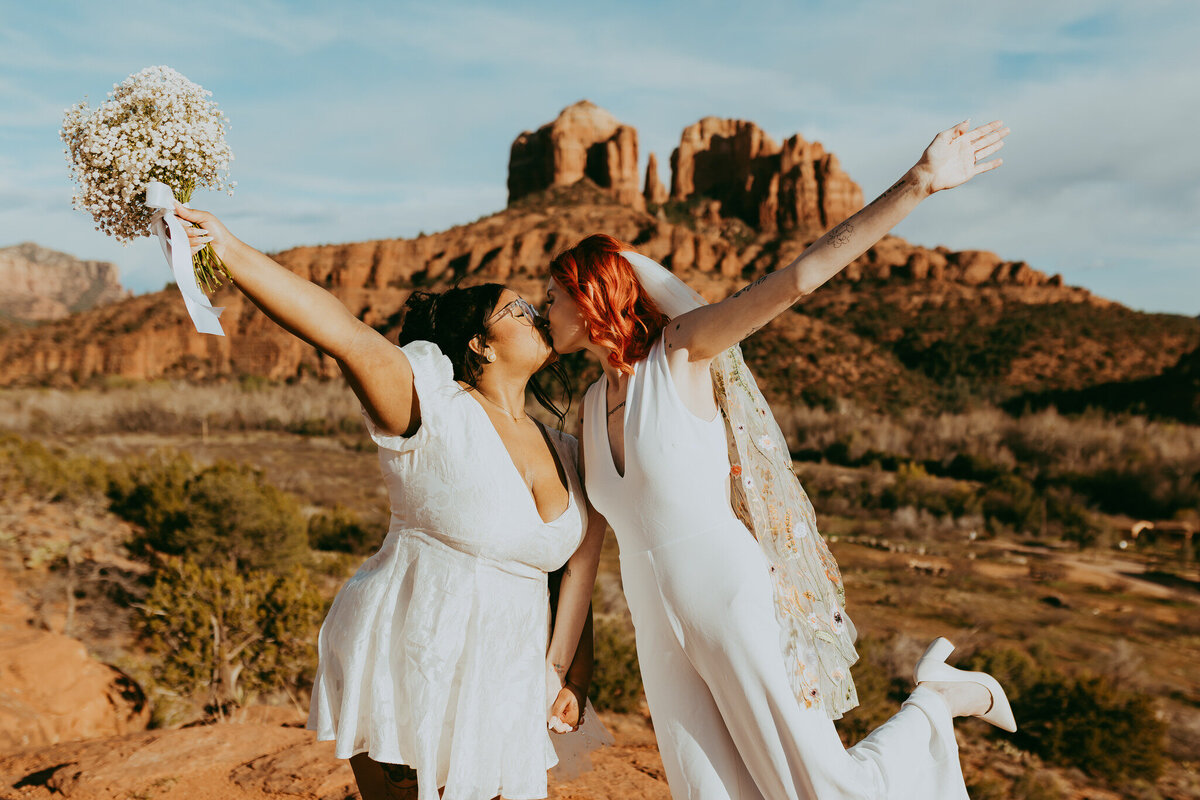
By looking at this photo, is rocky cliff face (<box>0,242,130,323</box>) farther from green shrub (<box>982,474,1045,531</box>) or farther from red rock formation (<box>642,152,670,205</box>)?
green shrub (<box>982,474,1045,531</box>)

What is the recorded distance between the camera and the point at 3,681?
5469mm

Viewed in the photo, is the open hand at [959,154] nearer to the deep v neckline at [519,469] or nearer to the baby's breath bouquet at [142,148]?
the deep v neckline at [519,469]

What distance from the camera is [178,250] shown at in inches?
69.5

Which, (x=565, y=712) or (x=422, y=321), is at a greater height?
(x=422, y=321)

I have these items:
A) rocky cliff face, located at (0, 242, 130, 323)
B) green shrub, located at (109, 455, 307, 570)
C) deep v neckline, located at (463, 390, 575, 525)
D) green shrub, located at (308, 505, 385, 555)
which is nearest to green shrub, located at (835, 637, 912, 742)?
deep v neckline, located at (463, 390, 575, 525)

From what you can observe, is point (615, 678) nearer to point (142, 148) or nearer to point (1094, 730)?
point (1094, 730)

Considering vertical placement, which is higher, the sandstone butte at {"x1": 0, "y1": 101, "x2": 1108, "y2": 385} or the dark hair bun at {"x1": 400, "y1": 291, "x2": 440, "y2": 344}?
the sandstone butte at {"x1": 0, "y1": 101, "x2": 1108, "y2": 385}

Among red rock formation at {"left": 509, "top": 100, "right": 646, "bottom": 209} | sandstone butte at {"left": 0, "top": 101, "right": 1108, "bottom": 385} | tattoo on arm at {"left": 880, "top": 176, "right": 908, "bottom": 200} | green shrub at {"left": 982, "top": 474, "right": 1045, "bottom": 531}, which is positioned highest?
red rock formation at {"left": 509, "top": 100, "right": 646, "bottom": 209}

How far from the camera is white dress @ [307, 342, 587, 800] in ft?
6.52

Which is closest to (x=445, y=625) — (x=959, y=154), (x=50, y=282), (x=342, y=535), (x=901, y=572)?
(x=959, y=154)

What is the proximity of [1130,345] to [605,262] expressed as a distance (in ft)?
180

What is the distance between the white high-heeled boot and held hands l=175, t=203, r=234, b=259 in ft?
7.63

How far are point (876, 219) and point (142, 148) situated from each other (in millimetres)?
1661

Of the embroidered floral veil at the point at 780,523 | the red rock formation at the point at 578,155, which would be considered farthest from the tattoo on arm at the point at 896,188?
the red rock formation at the point at 578,155
